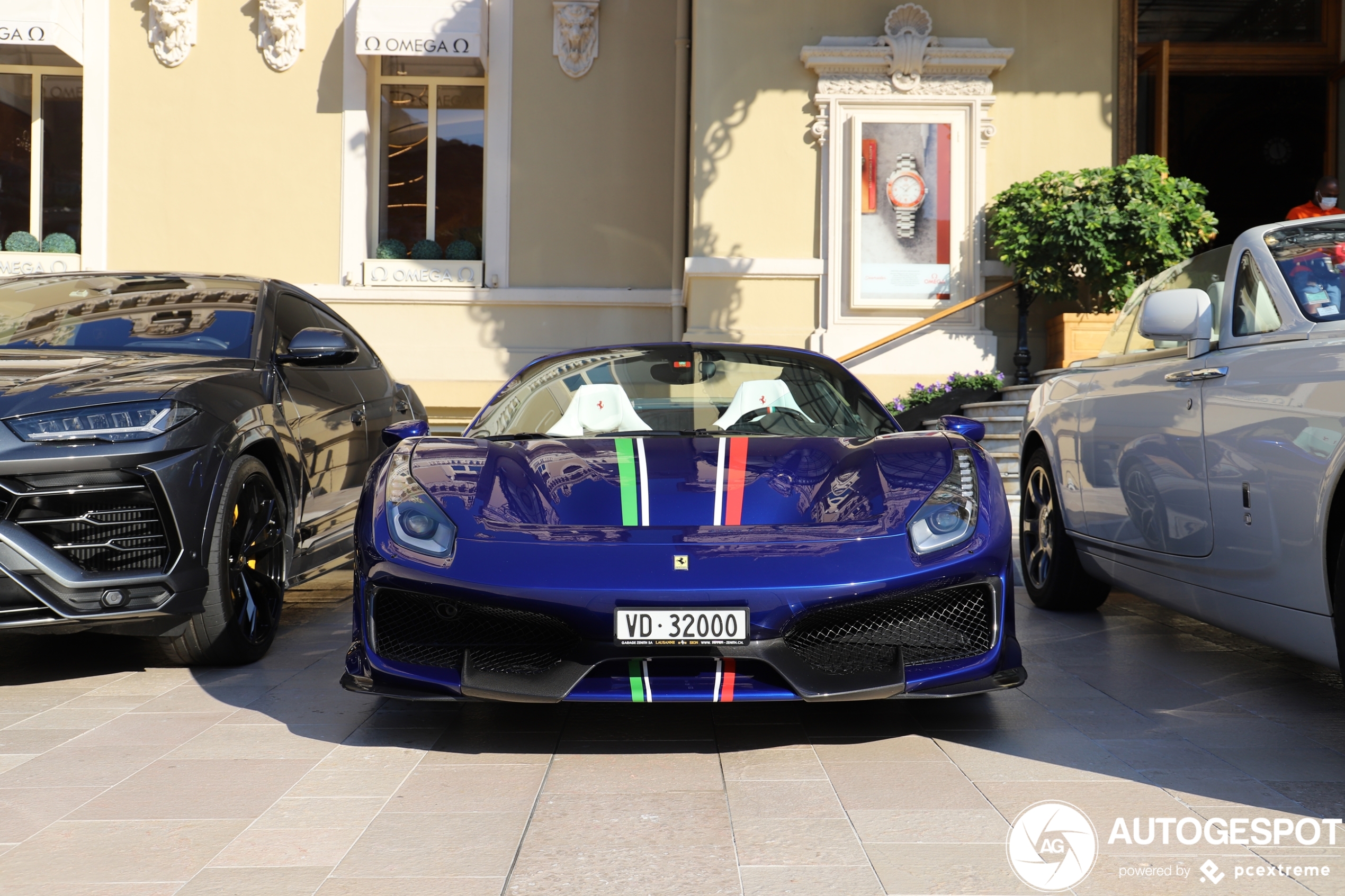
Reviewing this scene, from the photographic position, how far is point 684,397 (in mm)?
4398

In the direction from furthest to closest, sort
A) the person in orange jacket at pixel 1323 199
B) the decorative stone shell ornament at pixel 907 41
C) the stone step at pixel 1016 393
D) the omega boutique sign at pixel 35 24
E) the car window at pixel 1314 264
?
the omega boutique sign at pixel 35 24
the decorative stone shell ornament at pixel 907 41
the stone step at pixel 1016 393
the person in orange jacket at pixel 1323 199
the car window at pixel 1314 264

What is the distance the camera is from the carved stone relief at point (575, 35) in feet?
42.6

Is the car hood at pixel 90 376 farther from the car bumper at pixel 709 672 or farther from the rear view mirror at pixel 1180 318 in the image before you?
the rear view mirror at pixel 1180 318

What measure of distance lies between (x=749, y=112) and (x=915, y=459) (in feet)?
28.9

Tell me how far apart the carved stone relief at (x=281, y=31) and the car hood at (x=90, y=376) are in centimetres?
980

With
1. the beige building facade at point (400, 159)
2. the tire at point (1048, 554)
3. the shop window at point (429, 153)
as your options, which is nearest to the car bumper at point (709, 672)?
the tire at point (1048, 554)

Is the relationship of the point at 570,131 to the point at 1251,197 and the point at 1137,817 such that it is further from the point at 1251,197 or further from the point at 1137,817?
the point at 1137,817

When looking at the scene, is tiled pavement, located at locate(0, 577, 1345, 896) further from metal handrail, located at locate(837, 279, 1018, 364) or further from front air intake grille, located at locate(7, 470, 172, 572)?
metal handrail, located at locate(837, 279, 1018, 364)

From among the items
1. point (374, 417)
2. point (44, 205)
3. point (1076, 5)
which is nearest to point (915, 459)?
point (374, 417)

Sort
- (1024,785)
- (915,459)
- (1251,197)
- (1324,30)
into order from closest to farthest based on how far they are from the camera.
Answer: (1024,785)
(915,459)
(1324,30)
(1251,197)

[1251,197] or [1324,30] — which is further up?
[1324,30]

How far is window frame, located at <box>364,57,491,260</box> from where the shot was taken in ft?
43.7

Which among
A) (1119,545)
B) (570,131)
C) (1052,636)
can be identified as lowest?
(1052,636)

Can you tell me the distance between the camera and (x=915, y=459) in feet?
11.7
